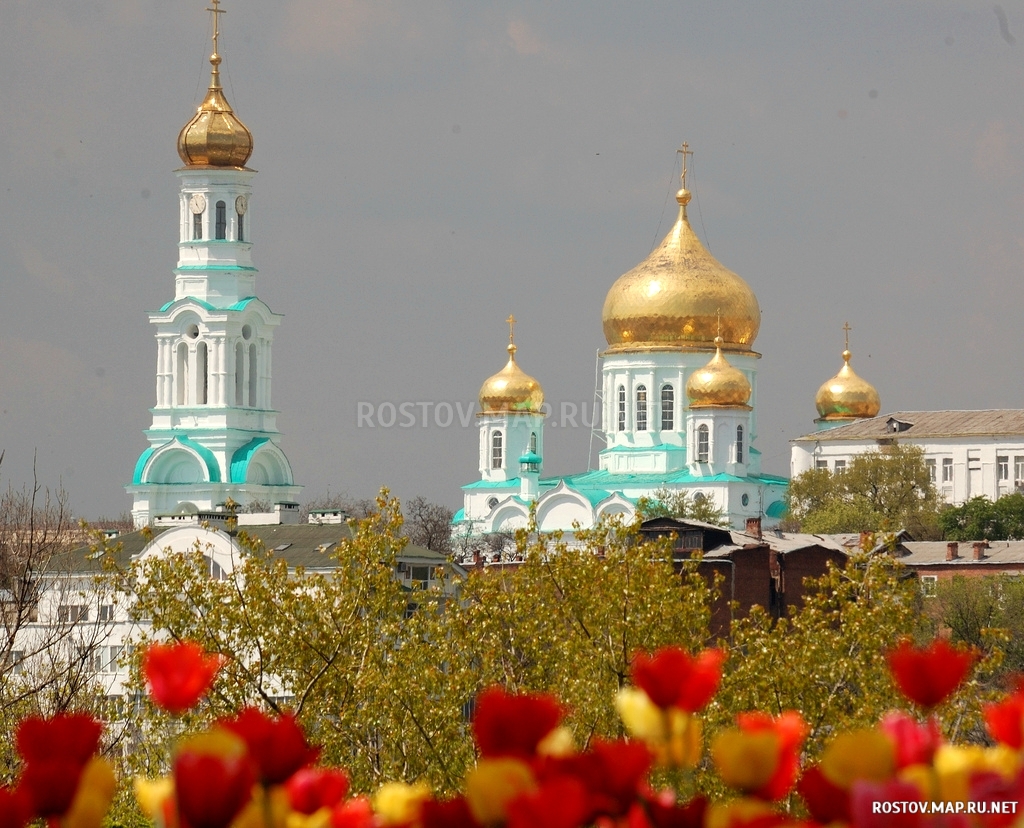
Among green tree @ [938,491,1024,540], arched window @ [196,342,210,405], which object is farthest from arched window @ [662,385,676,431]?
arched window @ [196,342,210,405]

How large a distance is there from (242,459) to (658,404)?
52.7 feet

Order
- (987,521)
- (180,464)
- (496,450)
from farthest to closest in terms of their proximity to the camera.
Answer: (496,450) < (180,464) < (987,521)

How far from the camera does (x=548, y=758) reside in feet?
9.50

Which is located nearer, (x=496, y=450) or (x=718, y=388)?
(x=718, y=388)

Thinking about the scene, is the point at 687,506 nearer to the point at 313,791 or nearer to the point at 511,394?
the point at 511,394

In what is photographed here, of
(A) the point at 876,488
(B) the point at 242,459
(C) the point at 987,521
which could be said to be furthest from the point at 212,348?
(C) the point at 987,521

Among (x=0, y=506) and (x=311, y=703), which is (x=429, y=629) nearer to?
(x=311, y=703)

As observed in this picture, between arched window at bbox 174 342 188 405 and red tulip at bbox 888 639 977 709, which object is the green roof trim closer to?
arched window at bbox 174 342 188 405

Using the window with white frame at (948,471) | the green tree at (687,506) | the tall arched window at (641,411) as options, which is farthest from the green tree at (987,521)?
the tall arched window at (641,411)

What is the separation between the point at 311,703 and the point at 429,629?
1203mm

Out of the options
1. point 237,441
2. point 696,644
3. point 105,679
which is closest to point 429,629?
point 696,644

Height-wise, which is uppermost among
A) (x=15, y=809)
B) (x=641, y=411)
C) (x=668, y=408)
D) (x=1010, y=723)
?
(x=668, y=408)

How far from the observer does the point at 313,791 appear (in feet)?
9.76

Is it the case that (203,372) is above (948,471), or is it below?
above
